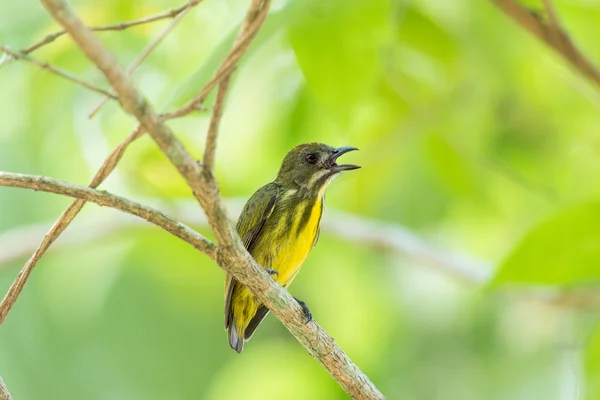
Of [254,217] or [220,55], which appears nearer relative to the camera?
[220,55]

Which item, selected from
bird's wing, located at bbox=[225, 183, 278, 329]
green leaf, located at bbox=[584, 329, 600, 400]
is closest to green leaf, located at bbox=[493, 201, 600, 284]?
green leaf, located at bbox=[584, 329, 600, 400]

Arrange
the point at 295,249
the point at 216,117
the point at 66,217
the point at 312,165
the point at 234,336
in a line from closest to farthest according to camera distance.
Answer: the point at 216,117, the point at 66,217, the point at 295,249, the point at 234,336, the point at 312,165

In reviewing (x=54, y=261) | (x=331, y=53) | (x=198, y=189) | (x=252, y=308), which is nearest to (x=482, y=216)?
(x=252, y=308)

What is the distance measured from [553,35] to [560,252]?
0.66m

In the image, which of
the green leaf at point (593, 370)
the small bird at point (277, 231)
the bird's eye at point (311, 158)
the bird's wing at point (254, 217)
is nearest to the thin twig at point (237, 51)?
the green leaf at point (593, 370)

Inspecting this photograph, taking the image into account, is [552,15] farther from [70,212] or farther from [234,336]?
[234,336]

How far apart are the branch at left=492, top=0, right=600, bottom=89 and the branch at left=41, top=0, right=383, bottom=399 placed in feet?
3.61

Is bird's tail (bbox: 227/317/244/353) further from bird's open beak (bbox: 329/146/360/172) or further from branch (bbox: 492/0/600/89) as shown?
branch (bbox: 492/0/600/89)

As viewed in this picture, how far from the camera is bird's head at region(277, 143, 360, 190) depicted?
3.94m

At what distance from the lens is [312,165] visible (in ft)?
13.5

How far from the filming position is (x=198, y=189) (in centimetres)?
169

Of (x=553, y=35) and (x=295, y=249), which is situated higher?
(x=553, y=35)

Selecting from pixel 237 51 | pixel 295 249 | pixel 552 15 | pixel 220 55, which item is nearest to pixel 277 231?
pixel 295 249

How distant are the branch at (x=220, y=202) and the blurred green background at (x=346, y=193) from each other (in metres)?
0.59
